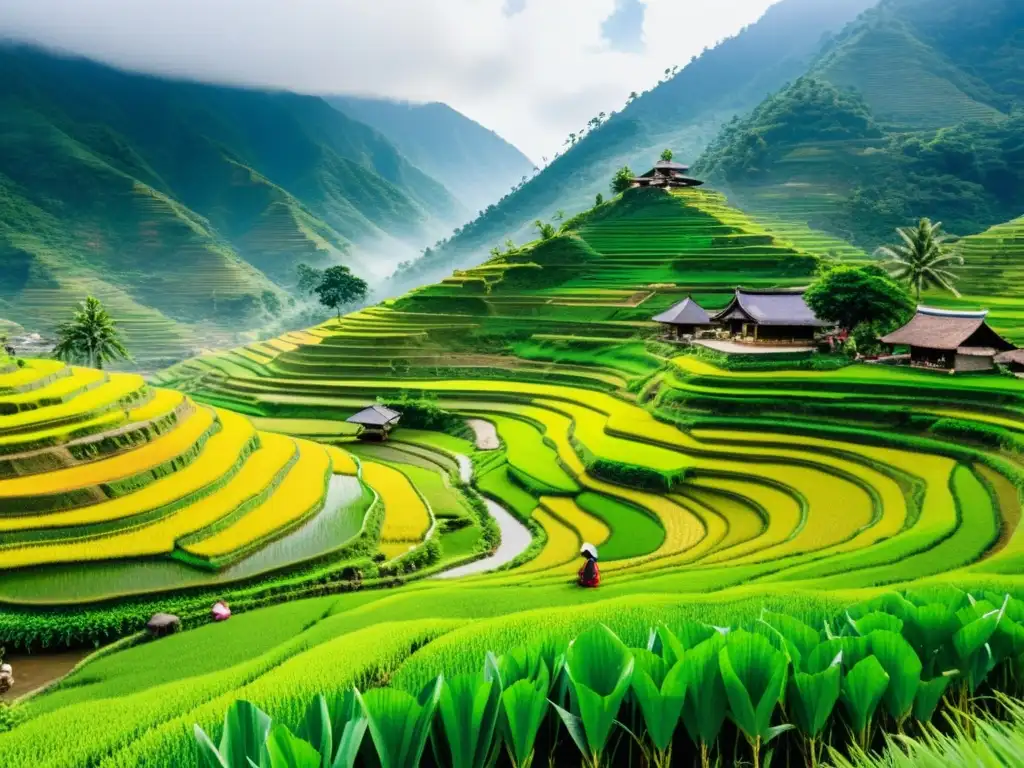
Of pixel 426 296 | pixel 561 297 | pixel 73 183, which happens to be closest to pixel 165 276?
pixel 73 183

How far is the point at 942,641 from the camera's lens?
4.82 metres

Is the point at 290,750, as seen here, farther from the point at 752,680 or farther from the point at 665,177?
the point at 665,177

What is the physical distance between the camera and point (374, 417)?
32750 mm

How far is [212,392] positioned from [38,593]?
3230 centimetres

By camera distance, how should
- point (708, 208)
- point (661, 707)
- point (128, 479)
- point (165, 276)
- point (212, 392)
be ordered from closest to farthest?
point (661, 707)
point (128, 479)
point (212, 392)
point (708, 208)
point (165, 276)

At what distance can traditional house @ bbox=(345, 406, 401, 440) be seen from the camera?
32.5 m

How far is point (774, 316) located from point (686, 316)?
556 centimetres

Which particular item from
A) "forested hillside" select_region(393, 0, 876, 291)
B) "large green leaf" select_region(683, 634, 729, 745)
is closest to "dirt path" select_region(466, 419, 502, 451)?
"large green leaf" select_region(683, 634, 729, 745)

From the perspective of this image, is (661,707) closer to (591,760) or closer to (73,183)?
(591,760)

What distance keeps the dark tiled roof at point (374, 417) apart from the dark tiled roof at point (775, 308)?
17.3 metres

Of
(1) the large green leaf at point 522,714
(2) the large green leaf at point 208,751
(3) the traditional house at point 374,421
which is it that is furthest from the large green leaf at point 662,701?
(3) the traditional house at point 374,421

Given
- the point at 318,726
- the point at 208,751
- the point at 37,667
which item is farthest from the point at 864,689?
the point at 37,667

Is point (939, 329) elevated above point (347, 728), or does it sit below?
above

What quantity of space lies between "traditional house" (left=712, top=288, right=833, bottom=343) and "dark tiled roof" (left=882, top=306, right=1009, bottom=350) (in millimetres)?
5803
